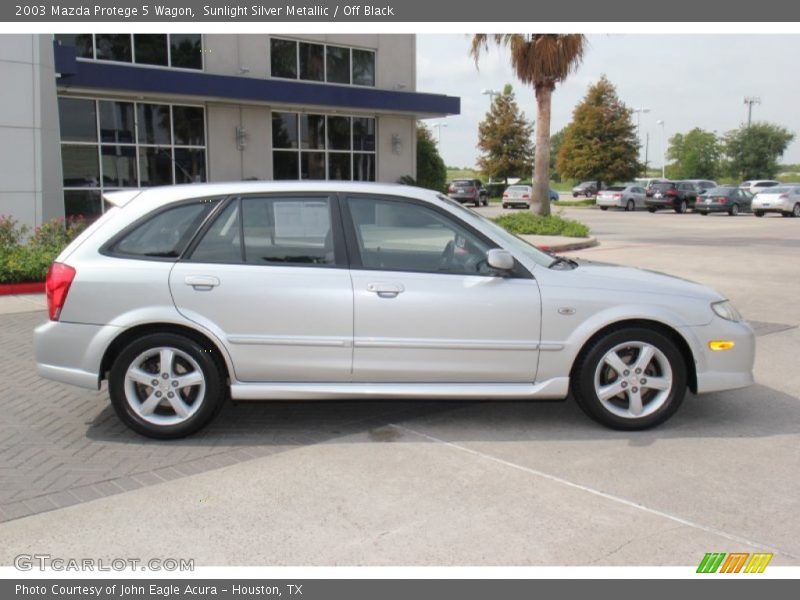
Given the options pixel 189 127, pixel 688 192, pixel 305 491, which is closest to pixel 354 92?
pixel 189 127

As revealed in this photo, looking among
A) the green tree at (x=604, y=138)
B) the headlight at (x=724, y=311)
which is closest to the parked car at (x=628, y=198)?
the green tree at (x=604, y=138)

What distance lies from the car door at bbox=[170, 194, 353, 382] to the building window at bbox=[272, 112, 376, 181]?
18214mm

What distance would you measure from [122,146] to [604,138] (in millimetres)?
44719

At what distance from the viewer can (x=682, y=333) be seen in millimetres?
5266

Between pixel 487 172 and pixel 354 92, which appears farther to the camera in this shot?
pixel 487 172

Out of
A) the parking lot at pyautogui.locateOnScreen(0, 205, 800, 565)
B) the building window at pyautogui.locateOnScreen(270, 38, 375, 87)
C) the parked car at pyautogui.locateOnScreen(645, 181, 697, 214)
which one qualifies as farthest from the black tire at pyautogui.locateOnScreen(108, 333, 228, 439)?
the parked car at pyautogui.locateOnScreen(645, 181, 697, 214)

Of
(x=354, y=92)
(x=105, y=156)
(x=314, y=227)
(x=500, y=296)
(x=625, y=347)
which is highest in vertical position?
(x=354, y=92)

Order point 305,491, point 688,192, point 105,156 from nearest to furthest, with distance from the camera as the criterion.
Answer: point 305,491 < point 105,156 < point 688,192

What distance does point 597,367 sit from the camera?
527 centimetres

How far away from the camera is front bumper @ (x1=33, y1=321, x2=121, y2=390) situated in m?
5.06

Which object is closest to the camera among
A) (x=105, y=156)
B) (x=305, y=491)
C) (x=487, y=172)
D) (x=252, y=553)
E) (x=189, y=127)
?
(x=252, y=553)

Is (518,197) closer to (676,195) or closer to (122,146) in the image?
(676,195)

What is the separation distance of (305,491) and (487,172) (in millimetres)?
64288

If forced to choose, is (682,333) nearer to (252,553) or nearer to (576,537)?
(576,537)
